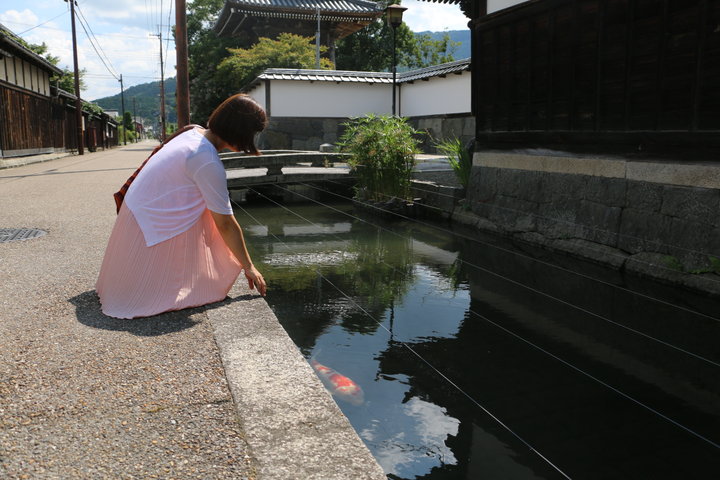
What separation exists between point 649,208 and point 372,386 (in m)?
4.05

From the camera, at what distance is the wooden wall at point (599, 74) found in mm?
5523

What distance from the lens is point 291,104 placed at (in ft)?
65.9

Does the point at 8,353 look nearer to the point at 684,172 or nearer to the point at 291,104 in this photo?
the point at 684,172

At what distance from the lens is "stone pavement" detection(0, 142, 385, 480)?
175cm

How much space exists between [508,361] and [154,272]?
2307 mm

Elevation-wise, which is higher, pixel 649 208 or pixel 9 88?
pixel 9 88

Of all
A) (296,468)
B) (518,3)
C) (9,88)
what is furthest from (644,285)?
(9,88)

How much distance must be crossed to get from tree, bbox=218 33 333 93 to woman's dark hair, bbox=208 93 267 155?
20084mm

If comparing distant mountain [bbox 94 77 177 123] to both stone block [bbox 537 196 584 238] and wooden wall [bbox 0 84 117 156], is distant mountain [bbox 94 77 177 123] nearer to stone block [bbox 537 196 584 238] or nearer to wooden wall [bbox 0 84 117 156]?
wooden wall [bbox 0 84 117 156]

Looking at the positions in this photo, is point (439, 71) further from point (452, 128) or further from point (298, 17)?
point (298, 17)

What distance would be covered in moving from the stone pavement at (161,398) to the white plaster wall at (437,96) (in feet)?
44.9

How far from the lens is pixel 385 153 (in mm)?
9742

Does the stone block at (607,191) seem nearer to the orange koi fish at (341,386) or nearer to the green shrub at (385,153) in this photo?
the green shrub at (385,153)

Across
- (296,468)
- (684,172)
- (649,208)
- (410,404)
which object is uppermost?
(684,172)
